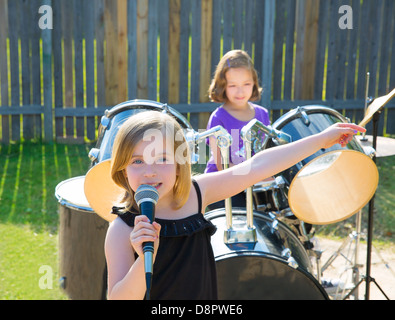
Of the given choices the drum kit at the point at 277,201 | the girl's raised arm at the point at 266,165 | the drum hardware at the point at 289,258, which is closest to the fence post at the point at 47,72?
the drum kit at the point at 277,201

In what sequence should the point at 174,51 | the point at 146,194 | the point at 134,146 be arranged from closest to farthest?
1. the point at 146,194
2. the point at 134,146
3. the point at 174,51

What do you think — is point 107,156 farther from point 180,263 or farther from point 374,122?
point 374,122

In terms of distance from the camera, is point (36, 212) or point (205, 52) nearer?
point (36, 212)

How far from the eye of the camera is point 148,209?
57.3 inches

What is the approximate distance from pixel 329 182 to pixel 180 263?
126cm

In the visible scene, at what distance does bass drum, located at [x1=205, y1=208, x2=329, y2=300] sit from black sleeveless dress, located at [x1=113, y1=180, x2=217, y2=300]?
0.60 metres

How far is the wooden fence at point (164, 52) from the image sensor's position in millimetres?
6445

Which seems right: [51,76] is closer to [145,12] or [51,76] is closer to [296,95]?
[145,12]

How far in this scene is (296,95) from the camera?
22.9ft

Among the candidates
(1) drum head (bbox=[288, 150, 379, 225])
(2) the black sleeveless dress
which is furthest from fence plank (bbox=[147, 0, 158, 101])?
(2) the black sleeveless dress

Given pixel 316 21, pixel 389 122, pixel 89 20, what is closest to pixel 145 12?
pixel 89 20

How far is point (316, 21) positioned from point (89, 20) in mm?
2841

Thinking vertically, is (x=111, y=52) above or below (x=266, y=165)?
above

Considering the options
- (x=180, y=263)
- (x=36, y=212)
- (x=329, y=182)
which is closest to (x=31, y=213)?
(x=36, y=212)
